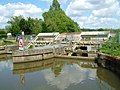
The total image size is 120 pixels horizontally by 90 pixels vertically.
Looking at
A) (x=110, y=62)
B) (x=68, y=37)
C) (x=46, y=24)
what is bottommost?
(x=110, y=62)

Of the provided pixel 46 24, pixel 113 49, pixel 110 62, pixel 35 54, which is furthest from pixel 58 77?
pixel 46 24

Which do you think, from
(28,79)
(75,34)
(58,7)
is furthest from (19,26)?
(28,79)

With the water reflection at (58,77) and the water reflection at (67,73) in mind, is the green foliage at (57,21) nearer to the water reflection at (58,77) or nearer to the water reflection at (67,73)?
the water reflection at (67,73)

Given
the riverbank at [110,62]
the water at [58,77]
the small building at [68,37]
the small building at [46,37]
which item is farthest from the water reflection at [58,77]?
the small building at [46,37]

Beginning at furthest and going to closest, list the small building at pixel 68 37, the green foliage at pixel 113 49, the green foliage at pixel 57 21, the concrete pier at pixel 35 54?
the green foliage at pixel 57 21, the small building at pixel 68 37, the concrete pier at pixel 35 54, the green foliage at pixel 113 49

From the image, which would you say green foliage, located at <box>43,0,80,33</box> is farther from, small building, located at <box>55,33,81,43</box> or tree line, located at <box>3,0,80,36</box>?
small building, located at <box>55,33,81,43</box>

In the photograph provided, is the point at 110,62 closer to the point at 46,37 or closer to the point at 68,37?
the point at 68,37

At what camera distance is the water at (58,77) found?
3238 cm

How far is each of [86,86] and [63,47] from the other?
30780 millimetres

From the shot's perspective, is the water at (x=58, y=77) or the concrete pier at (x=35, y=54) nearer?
the water at (x=58, y=77)

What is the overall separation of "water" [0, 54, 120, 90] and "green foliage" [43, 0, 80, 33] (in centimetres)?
4769

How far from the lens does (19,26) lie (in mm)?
103812

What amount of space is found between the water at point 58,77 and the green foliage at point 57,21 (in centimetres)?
4769

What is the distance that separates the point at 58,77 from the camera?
38.8 meters
